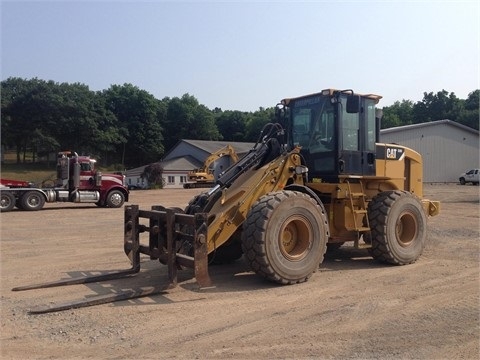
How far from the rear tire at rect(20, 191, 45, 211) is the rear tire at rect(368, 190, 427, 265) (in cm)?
1855

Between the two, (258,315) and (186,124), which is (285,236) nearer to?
(258,315)

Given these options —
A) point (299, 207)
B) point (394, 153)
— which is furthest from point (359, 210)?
point (299, 207)

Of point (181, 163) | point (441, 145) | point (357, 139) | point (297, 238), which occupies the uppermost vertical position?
point (441, 145)

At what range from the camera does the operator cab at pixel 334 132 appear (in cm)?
877

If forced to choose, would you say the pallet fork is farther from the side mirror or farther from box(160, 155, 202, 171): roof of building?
box(160, 155, 202, 171): roof of building

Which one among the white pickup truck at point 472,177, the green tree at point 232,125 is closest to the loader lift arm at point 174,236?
the white pickup truck at point 472,177

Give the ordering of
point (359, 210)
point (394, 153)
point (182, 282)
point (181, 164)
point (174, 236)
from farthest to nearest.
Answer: point (181, 164) → point (394, 153) → point (359, 210) → point (182, 282) → point (174, 236)

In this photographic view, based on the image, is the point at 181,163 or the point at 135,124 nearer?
the point at 181,163

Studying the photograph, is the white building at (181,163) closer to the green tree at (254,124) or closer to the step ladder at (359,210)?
the green tree at (254,124)

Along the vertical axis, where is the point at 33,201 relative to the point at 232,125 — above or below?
below

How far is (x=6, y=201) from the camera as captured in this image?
2277 cm

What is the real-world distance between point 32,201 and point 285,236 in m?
18.8

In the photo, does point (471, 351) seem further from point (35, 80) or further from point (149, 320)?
point (35, 80)

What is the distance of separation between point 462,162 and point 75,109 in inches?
2011
